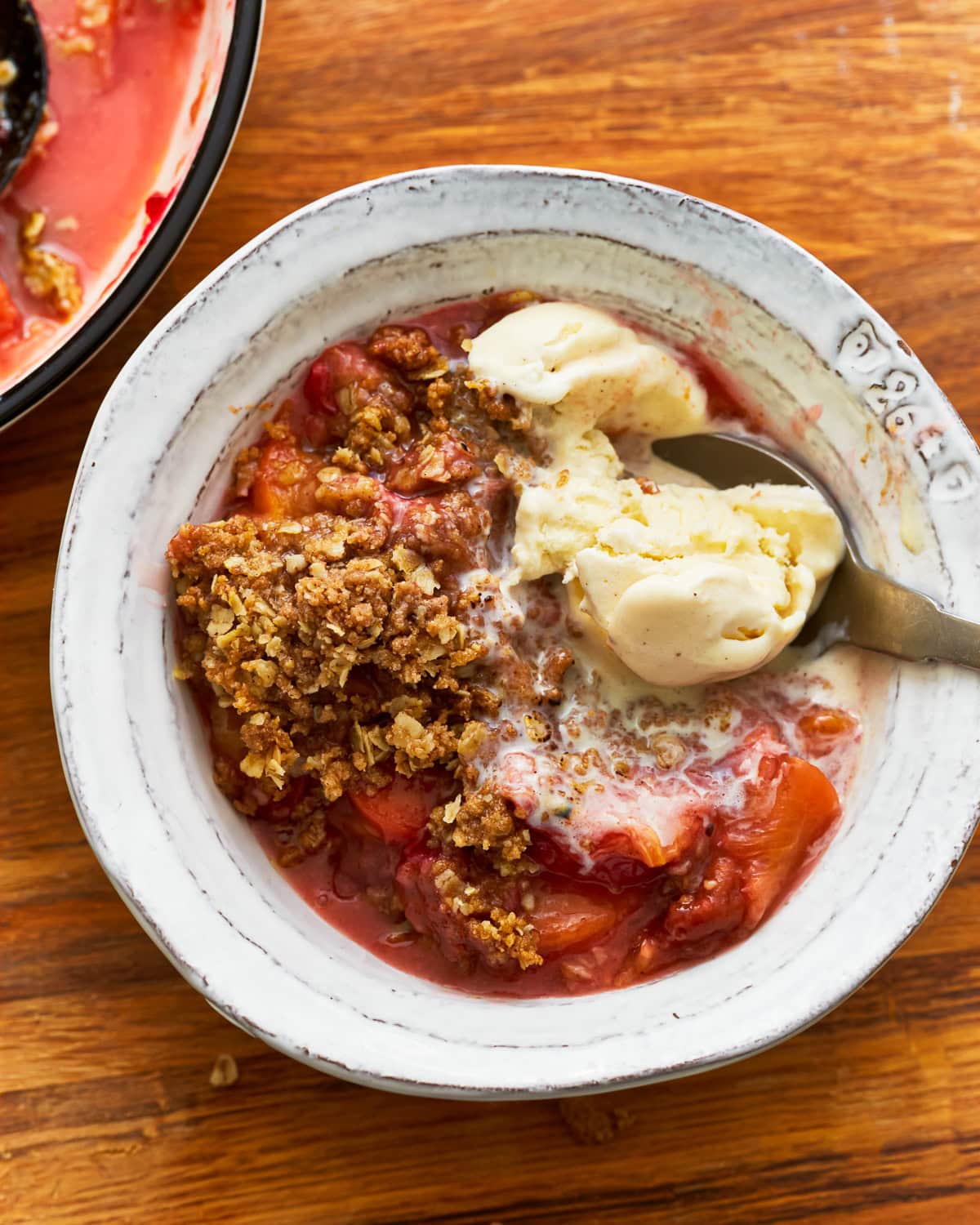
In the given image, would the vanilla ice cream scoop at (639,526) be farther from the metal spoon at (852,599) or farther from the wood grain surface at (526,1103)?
the wood grain surface at (526,1103)

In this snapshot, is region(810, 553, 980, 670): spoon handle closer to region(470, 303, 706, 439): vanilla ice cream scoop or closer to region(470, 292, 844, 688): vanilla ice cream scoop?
region(470, 292, 844, 688): vanilla ice cream scoop

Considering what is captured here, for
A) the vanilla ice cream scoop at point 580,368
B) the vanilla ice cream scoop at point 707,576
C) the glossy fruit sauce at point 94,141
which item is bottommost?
the vanilla ice cream scoop at point 707,576

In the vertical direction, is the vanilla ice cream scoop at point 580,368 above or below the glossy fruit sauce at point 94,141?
below

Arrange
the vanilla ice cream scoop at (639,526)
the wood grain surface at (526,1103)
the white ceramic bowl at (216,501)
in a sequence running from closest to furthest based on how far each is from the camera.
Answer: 1. the white ceramic bowl at (216,501)
2. the vanilla ice cream scoop at (639,526)
3. the wood grain surface at (526,1103)

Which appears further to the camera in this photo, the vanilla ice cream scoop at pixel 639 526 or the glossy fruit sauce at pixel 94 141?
the glossy fruit sauce at pixel 94 141

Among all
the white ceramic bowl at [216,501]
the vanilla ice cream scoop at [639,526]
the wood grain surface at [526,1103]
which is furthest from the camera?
the wood grain surface at [526,1103]

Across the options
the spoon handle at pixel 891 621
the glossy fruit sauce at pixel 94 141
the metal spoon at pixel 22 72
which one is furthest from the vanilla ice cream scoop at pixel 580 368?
the metal spoon at pixel 22 72

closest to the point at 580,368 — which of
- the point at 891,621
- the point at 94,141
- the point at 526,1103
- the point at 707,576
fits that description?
the point at 707,576
